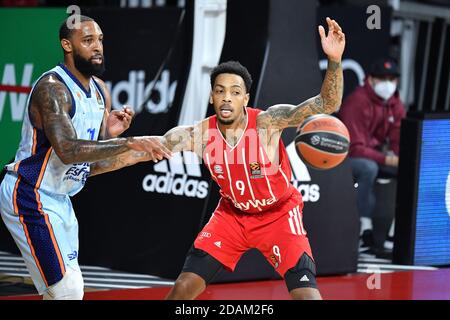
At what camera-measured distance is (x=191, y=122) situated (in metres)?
9.15

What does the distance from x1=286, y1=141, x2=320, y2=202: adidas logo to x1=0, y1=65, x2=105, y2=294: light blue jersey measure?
2966mm

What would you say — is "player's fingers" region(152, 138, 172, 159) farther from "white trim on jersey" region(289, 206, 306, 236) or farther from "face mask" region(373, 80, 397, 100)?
"face mask" region(373, 80, 397, 100)

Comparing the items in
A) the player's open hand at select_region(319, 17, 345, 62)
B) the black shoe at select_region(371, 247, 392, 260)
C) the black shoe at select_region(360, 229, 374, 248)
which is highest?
the player's open hand at select_region(319, 17, 345, 62)

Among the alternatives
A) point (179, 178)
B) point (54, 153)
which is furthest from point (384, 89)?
point (54, 153)

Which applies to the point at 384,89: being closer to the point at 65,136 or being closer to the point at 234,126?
the point at 234,126

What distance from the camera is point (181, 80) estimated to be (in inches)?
364

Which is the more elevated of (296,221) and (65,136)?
(65,136)

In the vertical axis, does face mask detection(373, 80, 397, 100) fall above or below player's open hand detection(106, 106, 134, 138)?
below

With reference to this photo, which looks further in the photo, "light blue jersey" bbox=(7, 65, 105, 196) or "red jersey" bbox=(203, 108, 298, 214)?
"red jersey" bbox=(203, 108, 298, 214)

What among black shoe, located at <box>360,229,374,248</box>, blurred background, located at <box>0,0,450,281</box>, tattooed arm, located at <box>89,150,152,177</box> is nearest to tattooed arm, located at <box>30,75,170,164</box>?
tattooed arm, located at <box>89,150,152,177</box>

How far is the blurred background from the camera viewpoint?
8703mm

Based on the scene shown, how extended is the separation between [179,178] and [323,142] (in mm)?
2463
